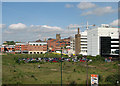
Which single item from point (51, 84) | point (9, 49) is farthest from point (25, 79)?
point (9, 49)

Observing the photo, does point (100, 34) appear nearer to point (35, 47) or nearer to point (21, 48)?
point (35, 47)

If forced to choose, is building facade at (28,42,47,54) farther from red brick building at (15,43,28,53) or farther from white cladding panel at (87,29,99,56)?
white cladding panel at (87,29,99,56)

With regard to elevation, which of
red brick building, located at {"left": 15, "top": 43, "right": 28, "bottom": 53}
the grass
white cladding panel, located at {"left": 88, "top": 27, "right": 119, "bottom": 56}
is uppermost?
white cladding panel, located at {"left": 88, "top": 27, "right": 119, "bottom": 56}

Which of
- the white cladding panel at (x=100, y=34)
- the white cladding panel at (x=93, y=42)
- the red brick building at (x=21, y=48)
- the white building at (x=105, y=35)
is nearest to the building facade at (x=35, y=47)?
the red brick building at (x=21, y=48)

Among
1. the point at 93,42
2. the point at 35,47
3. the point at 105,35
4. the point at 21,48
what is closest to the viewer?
the point at 105,35

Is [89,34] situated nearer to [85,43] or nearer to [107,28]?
[85,43]

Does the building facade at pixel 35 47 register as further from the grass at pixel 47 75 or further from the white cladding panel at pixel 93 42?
the grass at pixel 47 75

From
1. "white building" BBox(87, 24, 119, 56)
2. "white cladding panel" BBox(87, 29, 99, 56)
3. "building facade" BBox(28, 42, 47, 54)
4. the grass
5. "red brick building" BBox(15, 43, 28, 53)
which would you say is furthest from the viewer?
"red brick building" BBox(15, 43, 28, 53)

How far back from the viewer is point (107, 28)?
2023 inches

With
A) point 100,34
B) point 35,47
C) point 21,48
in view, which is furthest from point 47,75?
point 21,48

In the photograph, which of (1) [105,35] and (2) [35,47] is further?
(2) [35,47]

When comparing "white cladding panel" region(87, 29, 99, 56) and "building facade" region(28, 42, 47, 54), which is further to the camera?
"building facade" region(28, 42, 47, 54)

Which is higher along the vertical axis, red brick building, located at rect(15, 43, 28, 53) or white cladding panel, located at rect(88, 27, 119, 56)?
white cladding panel, located at rect(88, 27, 119, 56)

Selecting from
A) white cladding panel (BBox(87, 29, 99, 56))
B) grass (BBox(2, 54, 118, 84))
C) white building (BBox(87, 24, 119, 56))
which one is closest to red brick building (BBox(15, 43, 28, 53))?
white cladding panel (BBox(87, 29, 99, 56))
